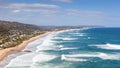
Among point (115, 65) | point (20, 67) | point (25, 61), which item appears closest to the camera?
point (20, 67)

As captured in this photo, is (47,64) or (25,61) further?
(25,61)

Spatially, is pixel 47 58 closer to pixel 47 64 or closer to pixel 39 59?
pixel 39 59

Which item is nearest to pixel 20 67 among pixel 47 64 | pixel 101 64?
pixel 47 64

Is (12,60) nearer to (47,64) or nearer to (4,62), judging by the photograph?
(4,62)

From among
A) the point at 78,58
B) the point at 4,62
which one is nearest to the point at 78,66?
the point at 78,58

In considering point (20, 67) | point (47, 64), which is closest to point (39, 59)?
point (47, 64)

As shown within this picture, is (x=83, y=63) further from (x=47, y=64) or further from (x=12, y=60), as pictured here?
(x=12, y=60)

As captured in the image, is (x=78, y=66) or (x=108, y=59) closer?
(x=78, y=66)

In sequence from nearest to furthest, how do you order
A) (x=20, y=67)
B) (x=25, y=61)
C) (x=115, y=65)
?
(x=20, y=67) → (x=115, y=65) → (x=25, y=61)
